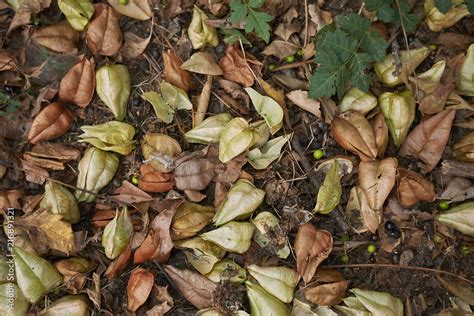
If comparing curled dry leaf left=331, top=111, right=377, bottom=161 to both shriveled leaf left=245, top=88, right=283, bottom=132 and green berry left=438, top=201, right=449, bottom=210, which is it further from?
green berry left=438, top=201, right=449, bottom=210

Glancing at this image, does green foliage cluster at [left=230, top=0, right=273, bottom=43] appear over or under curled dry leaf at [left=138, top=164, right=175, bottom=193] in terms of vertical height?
over

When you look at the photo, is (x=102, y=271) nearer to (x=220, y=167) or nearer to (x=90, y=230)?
(x=90, y=230)

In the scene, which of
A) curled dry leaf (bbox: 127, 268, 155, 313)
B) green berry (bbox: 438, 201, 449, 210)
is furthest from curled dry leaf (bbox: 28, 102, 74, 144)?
green berry (bbox: 438, 201, 449, 210)

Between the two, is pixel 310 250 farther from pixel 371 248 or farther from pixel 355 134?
pixel 355 134

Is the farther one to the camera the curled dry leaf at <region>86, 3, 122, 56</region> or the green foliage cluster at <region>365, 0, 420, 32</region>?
the curled dry leaf at <region>86, 3, 122, 56</region>

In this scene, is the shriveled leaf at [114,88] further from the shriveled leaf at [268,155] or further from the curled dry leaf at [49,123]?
the shriveled leaf at [268,155]

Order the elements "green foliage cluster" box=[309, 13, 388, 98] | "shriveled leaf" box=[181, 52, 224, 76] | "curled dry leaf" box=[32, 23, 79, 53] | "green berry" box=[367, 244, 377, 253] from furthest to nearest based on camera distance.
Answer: "curled dry leaf" box=[32, 23, 79, 53] → "shriveled leaf" box=[181, 52, 224, 76] → "green berry" box=[367, 244, 377, 253] → "green foliage cluster" box=[309, 13, 388, 98]

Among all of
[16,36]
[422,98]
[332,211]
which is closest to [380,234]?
[332,211]
